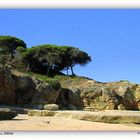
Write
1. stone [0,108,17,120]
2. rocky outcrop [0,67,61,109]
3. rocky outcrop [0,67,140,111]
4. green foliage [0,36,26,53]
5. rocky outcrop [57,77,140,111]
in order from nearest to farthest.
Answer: stone [0,108,17,120] < rocky outcrop [0,67,61,109] < rocky outcrop [0,67,140,111] < rocky outcrop [57,77,140,111] < green foliage [0,36,26,53]

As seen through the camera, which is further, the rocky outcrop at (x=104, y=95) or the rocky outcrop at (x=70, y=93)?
the rocky outcrop at (x=104, y=95)

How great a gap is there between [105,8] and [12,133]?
136 inches

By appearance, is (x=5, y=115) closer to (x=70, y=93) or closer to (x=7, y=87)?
(x=7, y=87)

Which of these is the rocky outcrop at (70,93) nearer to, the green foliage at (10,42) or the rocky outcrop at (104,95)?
the rocky outcrop at (104,95)

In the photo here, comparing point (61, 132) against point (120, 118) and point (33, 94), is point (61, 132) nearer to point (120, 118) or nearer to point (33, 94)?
point (120, 118)

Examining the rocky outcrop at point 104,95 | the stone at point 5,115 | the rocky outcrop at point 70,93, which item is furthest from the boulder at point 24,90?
the stone at point 5,115

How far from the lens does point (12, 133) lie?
8.05 metres

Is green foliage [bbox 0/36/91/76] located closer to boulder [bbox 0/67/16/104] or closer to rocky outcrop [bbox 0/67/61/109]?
rocky outcrop [bbox 0/67/61/109]

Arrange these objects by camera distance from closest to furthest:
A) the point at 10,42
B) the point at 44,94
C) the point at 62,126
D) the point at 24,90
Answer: the point at 62,126 < the point at 24,90 < the point at 44,94 < the point at 10,42

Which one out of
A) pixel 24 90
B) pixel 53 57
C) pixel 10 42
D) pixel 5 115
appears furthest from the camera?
pixel 10 42

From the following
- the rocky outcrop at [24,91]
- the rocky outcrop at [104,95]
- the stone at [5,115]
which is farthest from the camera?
the rocky outcrop at [104,95]

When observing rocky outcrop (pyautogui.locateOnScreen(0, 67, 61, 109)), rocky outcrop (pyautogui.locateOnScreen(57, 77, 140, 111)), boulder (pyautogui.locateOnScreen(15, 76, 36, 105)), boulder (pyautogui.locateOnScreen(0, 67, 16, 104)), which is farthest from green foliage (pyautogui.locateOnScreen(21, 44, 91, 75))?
boulder (pyautogui.locateOnScreen(0, 67, 16, 104))

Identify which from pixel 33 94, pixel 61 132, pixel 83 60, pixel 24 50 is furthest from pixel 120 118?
pixel 24 50

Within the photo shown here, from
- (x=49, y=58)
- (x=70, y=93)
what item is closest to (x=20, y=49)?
(x=49, y=58)
